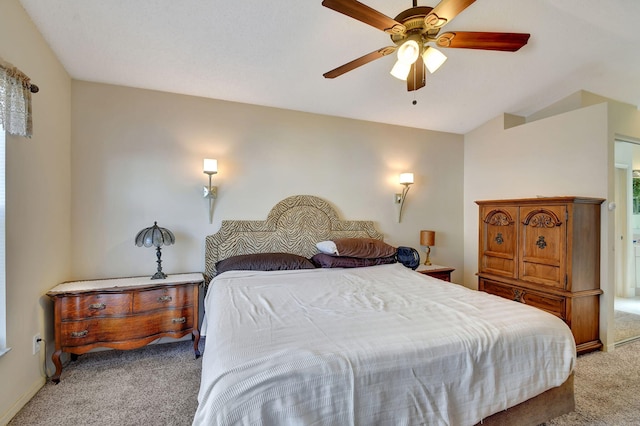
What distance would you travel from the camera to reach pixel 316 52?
101 inches

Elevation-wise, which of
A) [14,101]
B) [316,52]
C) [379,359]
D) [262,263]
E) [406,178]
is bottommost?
[379,359]

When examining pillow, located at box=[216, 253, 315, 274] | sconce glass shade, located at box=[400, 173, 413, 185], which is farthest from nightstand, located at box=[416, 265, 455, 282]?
pillow, located at box=[216, 253, 315, 274]

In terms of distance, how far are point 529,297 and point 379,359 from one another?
2713 millimetres

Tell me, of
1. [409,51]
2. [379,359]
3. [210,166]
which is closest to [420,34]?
[409,51]

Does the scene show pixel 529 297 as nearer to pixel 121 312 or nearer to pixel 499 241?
pixel 499 241

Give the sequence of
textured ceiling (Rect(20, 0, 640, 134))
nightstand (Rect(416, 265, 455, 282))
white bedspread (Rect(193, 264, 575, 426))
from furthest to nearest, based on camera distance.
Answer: nightstand (Rect(416, 265, 455, 282)) < textured ceiling (Rect(20, 0, 640, 134)) < white bedspread (Rect(193, 264, 575, 426))

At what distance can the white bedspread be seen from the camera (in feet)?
3.46

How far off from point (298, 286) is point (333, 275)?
52 centimetres

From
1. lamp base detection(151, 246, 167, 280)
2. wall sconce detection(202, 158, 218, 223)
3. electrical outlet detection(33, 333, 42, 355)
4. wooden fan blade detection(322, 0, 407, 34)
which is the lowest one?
electrical outlet detection(33, 333, 42, 355)

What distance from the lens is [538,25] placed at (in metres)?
2.44

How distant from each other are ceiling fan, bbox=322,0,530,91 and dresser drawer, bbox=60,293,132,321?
2.53 m

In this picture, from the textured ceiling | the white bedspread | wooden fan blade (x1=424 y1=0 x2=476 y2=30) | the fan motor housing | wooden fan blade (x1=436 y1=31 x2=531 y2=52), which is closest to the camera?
the white bedspread

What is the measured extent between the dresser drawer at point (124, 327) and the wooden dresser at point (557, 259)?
338cm

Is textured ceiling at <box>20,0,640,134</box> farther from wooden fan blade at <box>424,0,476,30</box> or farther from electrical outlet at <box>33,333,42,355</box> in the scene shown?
electrical outlet at <box>33,333,42,355</box>
